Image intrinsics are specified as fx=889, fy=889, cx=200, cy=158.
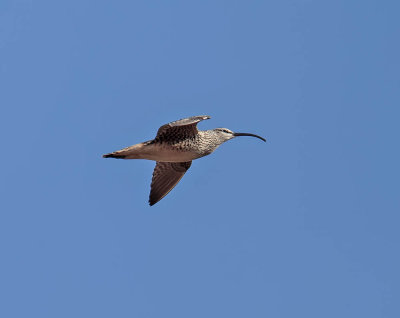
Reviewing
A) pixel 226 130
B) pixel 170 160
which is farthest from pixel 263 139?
pixel 170 160

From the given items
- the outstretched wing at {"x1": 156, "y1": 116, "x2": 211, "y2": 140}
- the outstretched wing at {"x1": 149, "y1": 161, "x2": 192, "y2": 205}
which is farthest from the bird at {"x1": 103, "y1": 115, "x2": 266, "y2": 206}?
the outstretched wing at {"x1": 149, "y1": 161, "x2": 192, "y2": 205}

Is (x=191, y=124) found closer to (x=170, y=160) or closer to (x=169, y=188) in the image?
(x=170, y=160)

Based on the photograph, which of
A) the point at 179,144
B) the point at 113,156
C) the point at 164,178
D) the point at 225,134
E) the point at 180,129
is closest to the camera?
the point at 180,129

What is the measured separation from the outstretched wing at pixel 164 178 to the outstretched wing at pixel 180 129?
241 cm

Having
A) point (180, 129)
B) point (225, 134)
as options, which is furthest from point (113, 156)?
point (225, 134)

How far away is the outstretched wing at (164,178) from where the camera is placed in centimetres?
2670

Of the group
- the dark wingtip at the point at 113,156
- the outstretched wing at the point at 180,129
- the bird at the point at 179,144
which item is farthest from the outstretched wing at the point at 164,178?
the dark wingtip at the point at 113,156

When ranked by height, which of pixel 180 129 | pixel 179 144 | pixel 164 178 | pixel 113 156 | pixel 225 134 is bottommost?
pixel 164 178

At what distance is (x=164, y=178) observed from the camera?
26797 millimetres

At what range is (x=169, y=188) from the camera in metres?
26.8

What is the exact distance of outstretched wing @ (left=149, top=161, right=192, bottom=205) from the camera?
1051 inches

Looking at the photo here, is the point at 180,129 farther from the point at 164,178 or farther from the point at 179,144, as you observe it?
the point at 164,178

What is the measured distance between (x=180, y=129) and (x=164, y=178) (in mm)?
3127

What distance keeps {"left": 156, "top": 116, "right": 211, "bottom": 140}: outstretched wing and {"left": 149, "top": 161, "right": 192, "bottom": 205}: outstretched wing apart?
7.92 feet
